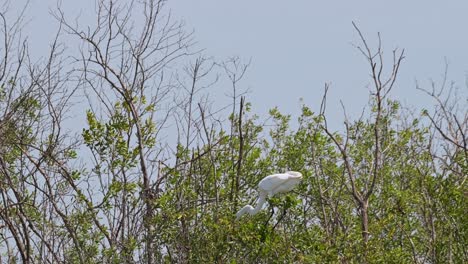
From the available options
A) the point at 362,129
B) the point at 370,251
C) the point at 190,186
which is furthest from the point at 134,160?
the point at 362,129

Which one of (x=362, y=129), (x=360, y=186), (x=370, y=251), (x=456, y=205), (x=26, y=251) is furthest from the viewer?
(x=362, y=129)

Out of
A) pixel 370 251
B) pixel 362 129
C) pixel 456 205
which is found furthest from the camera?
pixel 362 129

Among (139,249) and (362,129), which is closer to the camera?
(139,249)

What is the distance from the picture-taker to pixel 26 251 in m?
8.77

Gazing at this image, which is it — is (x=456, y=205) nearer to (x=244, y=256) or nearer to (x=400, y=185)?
(x=244, y=256)

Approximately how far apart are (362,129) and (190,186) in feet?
11.6

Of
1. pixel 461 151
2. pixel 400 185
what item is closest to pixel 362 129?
pixel 400 185

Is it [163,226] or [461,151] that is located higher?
[461,151]

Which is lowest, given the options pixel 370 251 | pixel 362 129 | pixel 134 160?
pixel 370 251

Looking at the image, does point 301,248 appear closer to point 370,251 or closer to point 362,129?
point 370,251

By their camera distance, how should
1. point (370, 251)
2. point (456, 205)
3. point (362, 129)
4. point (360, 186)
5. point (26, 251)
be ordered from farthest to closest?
point (362, 129) → point (360, 186) → point (26, 251) → point (456, 205) → point (370, 251)

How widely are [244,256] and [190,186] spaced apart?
0.82 metres

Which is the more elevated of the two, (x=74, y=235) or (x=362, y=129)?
(x=362, y=129)

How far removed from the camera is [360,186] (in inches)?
384
